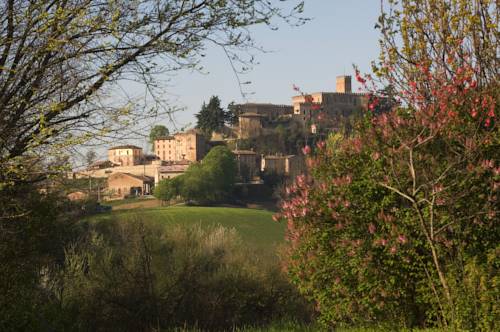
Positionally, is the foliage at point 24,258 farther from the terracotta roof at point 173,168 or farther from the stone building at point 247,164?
the stone building at point 247,164

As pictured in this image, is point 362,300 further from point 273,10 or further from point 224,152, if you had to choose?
point 224,152

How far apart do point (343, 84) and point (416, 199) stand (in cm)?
13559

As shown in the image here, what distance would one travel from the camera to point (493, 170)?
25.9 feet

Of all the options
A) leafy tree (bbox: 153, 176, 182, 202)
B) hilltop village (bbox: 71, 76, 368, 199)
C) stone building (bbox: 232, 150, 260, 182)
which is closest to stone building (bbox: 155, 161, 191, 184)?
hilltop village (bbox: 71, 76, 368, 199)

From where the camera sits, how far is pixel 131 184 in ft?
294

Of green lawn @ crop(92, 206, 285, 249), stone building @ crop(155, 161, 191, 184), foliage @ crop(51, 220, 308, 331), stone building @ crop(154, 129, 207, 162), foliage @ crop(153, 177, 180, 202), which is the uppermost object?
stone building @ crop(154, 129, 207, 162)

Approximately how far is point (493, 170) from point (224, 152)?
79920 mm

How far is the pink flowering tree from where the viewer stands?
25.8 ft

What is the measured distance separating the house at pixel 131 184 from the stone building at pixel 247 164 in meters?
12.0

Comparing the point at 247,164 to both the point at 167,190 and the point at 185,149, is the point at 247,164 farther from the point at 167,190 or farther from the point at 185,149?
the point at 167,190

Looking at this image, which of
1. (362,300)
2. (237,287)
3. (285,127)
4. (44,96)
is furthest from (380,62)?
(285,127)

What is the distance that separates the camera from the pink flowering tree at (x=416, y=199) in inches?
309

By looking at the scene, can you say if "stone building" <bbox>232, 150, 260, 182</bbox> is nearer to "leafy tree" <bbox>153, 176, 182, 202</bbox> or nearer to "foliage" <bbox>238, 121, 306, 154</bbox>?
"foliage" <bbox>238, 121, 306, 154</bbox>

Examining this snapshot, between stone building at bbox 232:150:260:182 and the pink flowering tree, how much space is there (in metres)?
82.9
